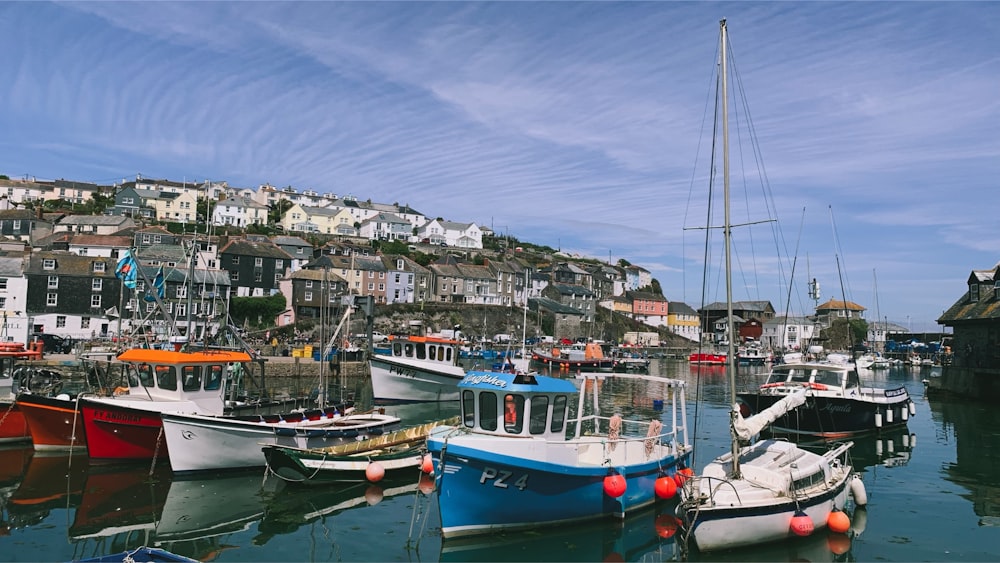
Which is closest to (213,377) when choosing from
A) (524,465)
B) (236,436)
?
(236,436)

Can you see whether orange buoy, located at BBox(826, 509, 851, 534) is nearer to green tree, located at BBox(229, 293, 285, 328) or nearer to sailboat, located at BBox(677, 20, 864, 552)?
sailboat, located at BBox(677, 20, 864, 552)

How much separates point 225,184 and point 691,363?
11497cm

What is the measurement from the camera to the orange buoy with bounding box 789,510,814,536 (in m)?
13.5

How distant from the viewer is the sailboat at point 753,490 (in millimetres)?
13133

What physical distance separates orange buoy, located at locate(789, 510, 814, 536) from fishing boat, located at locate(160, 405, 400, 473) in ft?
44.3

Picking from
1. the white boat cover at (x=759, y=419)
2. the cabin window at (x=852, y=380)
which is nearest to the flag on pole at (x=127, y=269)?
the white boat cover at (x=759, y=419)

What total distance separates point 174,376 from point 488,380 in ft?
38.9

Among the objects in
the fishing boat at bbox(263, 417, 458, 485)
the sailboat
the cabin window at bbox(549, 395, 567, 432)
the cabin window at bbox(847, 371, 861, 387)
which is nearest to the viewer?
the sailboat

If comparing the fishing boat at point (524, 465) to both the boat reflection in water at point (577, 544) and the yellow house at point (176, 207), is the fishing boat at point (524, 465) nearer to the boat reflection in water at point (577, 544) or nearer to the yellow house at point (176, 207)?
the boat reflection in water at point (577, 544)

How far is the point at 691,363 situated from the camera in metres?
88.8

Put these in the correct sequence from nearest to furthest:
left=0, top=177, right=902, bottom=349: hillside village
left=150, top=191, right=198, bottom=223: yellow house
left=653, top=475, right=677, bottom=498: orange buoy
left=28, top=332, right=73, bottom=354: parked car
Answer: left=653, top=475, right=677, bottom=498: orange buoy < left=28, top=332, right=73, bottom=354: parked car < left=0, top=177, right=902, bottom=349: hillside village < left=150, top=191, right=198, bottom=223: yellow house

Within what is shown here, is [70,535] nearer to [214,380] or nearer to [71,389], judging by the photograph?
[214,380]

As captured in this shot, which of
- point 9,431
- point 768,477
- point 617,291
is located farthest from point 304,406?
point 617,291

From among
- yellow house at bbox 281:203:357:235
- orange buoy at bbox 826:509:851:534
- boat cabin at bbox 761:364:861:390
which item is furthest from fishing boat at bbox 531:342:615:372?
yellow house at bbox 281:203:357:235
